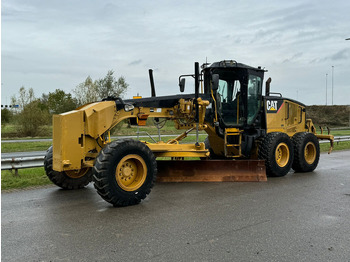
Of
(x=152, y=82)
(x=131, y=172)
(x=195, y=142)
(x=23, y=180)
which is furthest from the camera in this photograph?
(x=152, y=82)

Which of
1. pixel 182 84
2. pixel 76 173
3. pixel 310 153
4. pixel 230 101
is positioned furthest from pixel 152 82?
pixel 310 153

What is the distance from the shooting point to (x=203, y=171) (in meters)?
8.62

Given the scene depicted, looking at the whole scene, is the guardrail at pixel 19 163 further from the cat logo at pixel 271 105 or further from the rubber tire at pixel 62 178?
the cat logo at pixel 271 105

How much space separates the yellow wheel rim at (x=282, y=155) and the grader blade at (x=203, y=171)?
1.47m

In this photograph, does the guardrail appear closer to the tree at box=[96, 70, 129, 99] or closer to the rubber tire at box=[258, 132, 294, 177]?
the rubber tire at box=[258, 132, 294, 177]

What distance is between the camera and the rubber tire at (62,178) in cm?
761

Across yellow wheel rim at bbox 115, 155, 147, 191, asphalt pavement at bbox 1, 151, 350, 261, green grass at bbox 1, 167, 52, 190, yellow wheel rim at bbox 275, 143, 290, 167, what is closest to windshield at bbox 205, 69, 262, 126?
yellow wheel rim at bbox 275, 143, 290, 167

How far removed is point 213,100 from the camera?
932 centimetres

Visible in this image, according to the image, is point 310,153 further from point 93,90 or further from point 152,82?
point 93,90

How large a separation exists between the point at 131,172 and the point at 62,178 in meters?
1.87

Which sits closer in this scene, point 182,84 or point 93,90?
point 182,84

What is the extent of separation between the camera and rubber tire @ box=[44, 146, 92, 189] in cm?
761

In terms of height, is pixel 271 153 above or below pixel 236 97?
below

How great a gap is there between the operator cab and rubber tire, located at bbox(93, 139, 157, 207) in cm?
348
